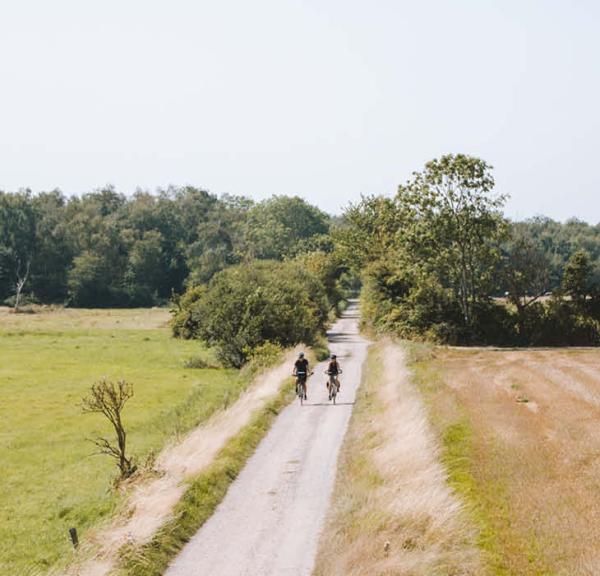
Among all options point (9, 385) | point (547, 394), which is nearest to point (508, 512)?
point (547, 394)

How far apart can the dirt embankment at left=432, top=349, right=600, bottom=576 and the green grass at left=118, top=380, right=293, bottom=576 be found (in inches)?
298

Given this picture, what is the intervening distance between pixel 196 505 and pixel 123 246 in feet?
467

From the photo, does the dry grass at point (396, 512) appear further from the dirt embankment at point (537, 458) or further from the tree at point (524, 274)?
the tree at point (524, 274)

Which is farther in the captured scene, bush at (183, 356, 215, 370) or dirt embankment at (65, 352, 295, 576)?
bush at (183, 356, 215, 370)

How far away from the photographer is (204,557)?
1659cm

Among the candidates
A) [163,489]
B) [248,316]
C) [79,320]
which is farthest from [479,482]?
[79,320]

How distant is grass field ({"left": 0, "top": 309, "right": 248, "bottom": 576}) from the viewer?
21.9 m

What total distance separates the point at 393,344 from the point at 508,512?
141ft

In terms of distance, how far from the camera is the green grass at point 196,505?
15766 mm

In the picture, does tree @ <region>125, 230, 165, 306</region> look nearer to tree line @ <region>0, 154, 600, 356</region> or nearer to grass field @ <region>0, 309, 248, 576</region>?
tree line @ <region>0, 154, 600, 356</region>

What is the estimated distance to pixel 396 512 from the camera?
1708 cm

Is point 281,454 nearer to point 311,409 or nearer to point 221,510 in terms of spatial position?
point 221,510

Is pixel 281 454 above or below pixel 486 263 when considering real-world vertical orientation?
below

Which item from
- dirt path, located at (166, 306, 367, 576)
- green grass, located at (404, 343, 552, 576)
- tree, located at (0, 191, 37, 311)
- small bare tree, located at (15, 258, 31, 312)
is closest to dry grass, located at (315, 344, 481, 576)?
green grass, located at (404, 343, 552, 576)
